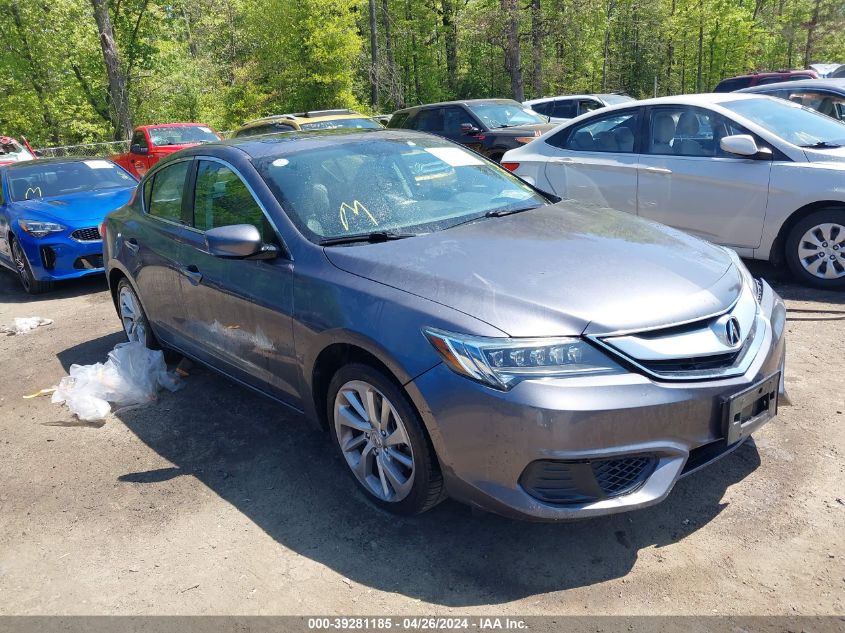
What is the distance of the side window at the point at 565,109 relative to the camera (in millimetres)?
17812

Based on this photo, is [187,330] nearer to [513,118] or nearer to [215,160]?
[215,160]

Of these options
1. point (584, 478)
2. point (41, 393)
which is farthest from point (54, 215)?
point (584, 478)

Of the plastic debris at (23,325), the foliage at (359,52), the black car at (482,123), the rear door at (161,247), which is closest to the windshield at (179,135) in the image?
the black car at (482,123)

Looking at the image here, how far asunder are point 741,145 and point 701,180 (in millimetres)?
474

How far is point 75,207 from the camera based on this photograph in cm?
820

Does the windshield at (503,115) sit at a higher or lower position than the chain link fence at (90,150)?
higher

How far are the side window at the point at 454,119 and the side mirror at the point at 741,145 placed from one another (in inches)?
290

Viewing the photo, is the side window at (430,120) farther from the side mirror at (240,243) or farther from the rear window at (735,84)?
the side mirror at (240,243)

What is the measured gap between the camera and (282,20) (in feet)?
108

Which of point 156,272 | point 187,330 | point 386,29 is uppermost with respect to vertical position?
point 386,29

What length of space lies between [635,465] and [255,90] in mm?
37590

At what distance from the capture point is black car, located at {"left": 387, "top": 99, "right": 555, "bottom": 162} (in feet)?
38.8

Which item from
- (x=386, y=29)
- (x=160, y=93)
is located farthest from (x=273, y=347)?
(x=386, y=29)

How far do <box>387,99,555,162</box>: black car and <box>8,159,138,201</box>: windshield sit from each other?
5179 mm
